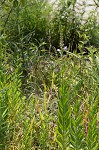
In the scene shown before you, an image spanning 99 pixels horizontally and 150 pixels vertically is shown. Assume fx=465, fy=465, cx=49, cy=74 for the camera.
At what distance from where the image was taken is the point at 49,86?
3.21 meters

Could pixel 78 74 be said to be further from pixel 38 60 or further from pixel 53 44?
pixel 53 44

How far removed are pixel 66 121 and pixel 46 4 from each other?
306cm

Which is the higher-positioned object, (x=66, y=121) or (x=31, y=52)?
(x=66, y=121)

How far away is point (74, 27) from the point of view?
4391mm

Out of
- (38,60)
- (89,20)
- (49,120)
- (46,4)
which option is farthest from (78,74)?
(46,4)

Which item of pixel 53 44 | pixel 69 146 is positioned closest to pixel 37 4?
pixel 53 44

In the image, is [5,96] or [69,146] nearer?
[69,146]

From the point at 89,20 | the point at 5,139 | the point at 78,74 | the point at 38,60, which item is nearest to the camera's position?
the point at 5,139

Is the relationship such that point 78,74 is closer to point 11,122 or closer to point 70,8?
point 11,122

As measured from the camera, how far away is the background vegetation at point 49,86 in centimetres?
170

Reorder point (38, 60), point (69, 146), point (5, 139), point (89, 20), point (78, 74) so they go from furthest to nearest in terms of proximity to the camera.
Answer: point (89, 20) < point (38, 60) < point (78, 74) < point (5, 139) < point (69, 146)

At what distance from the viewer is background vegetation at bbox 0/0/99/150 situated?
1.70 m

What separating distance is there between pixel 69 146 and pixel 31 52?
1946mm

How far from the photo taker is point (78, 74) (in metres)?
3.11
